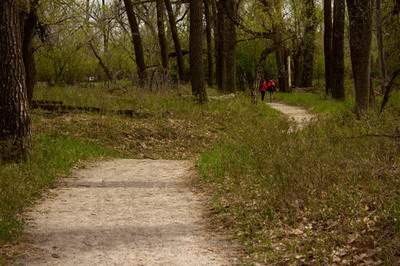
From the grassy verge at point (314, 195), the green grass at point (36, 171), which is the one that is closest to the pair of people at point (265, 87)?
the green grass at point (36, 171)

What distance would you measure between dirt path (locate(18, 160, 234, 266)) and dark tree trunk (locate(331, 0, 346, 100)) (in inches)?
595

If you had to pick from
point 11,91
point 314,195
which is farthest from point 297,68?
point 314,195

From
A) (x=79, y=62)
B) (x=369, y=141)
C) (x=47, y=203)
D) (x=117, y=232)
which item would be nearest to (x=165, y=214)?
(x=117, y=232)

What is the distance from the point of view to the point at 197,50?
22.6 m

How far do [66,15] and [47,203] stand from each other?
43.2ft

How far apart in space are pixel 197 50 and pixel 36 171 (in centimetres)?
1262

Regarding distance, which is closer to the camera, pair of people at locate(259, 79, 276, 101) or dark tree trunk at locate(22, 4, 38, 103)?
dark tree trunk at locate(22, 4, 38, 103)

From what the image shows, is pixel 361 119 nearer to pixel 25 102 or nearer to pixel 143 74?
pixel 25 102

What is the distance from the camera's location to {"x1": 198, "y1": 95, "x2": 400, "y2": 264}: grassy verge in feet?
21.0

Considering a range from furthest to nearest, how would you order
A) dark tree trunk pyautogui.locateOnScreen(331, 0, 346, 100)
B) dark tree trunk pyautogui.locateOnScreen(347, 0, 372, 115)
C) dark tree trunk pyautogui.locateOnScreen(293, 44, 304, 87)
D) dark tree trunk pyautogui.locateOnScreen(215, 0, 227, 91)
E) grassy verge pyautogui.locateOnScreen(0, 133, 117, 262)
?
dark tree trunk pyautogui.locateOnScreen(293, 44, 304, 87) < dark tree trunk pyautogui.locateOnScreen(215, 0, 227, 91) < dark tree trunk pyautogui.locateOnScreen(331, 0, 346, 100) < dark tree trunk pyautogui.locateOnScreen(347, 0, 372, 115) < grassy verge pyautogui.locateOnScreen(0, 133, 117, 262)

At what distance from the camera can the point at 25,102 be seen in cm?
1179

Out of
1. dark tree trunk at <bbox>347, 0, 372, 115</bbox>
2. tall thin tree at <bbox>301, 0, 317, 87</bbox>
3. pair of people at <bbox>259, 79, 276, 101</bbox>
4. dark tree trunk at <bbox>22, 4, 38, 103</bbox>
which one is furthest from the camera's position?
tall thin tree at <bbox>301, 0, 317, 87</bbox>

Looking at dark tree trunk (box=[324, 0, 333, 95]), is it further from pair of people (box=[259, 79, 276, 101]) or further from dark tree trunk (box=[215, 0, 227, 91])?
dark tree trunk (box=[215, 0, 227, 91])

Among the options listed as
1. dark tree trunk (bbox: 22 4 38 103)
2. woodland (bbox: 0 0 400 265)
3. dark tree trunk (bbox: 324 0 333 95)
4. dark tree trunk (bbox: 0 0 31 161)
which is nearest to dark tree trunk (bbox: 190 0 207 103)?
woodland (bbox: 0 0 400 265)
